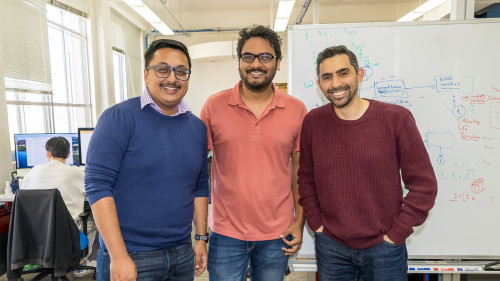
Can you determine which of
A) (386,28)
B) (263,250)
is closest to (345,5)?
(386,28)

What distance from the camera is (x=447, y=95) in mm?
1609

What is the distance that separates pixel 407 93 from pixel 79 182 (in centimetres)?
253

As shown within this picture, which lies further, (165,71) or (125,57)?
(125,57)

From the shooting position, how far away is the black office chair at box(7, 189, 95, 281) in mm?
2047

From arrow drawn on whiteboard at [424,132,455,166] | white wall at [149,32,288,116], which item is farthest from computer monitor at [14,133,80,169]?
white wall at [149,32,288,116]

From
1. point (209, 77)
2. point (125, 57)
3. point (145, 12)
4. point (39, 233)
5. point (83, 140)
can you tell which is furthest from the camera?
point (209, 77)

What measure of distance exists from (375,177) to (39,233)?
222cm

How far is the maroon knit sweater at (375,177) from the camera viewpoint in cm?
120

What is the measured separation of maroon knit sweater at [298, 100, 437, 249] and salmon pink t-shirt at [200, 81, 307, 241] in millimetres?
199

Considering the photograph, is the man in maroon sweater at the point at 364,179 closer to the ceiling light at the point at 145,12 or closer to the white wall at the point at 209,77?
the ceiling light at the point at 145,12

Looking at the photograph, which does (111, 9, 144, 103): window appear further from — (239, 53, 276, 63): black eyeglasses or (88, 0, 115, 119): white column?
(239, 53, 276, 63): black eyeglasses

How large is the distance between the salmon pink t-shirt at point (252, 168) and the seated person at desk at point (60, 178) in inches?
65.0

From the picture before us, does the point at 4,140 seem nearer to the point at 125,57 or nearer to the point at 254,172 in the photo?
the point at 254,172

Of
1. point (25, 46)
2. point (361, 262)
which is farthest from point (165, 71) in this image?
point (25, 46)
